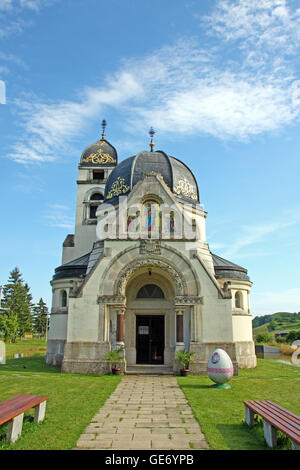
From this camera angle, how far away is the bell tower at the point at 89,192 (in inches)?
1436

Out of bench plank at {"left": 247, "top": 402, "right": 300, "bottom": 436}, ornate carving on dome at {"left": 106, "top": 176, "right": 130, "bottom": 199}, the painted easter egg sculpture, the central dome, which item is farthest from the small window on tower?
bench plank at {"left": 247, "top": 402, "right": 300, "bottom": 436}

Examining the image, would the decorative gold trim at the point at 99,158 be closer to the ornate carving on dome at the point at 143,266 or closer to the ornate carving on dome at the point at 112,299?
the ornate carving on dome at the point at 143,266

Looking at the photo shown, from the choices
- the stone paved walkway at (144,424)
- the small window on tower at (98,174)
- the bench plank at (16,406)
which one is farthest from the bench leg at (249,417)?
the small window on tower at (98,174)

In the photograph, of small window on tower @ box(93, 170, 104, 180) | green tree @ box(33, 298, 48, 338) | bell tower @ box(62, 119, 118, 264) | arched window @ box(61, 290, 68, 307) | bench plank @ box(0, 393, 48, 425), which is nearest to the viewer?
bench plank @ box(0, 393, 48, 425)

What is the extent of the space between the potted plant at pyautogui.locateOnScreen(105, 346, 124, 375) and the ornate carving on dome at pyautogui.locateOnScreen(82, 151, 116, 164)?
25660 millimetres

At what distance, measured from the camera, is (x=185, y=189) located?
2783 centimetres

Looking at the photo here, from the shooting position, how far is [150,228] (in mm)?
23000

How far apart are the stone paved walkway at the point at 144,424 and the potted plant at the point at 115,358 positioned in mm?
4945

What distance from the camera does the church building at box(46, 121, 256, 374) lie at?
21000mm

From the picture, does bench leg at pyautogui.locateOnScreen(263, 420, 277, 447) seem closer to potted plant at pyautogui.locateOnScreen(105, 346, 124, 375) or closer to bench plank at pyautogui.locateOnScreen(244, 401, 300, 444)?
bench plank at pyautogui.locateOnScreen(244, 401, 300, 444)

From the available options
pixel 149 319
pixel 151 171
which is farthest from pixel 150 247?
pixel 151 171

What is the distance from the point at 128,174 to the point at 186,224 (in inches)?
281

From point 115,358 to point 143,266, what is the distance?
18.5 ft
